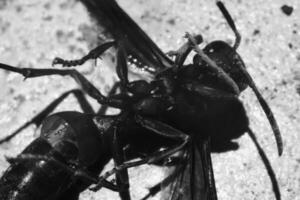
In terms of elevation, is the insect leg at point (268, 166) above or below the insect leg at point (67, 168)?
below

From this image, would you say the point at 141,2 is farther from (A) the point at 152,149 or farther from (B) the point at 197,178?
(B) the point at 197,178

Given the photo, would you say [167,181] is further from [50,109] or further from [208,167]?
[50,109]

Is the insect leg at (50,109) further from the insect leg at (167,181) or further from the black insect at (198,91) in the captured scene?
the insect leg at (167,181)

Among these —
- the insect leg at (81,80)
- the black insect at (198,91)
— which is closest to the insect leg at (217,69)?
the black insect at (198,91)

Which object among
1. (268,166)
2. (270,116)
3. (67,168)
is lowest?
(268,166)

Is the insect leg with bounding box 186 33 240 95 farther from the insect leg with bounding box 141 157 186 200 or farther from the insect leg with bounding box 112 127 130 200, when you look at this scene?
the insect leg with bounding box 112 127 130 200

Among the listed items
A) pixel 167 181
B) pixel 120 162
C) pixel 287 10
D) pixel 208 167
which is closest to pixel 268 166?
pixel 208 167
